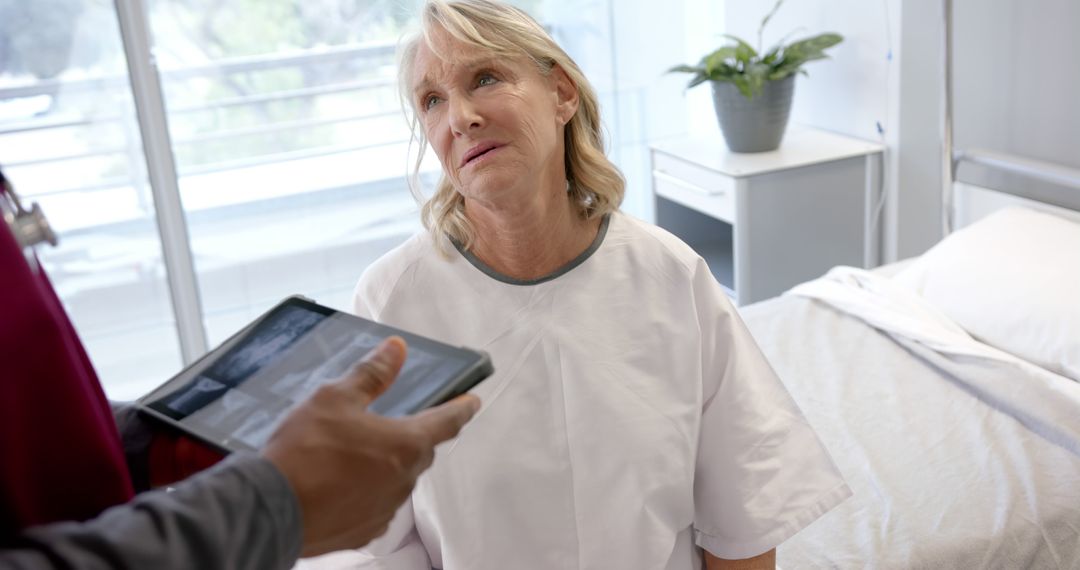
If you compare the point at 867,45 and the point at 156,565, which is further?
the point at 867,45

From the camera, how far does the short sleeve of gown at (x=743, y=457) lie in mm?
1285

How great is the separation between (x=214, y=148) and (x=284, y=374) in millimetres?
2528

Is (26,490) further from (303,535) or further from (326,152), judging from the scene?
(326,152)

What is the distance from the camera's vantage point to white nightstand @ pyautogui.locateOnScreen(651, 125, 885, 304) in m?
2.91

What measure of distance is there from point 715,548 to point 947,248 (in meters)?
1.29

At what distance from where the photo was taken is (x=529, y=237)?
4.27ft

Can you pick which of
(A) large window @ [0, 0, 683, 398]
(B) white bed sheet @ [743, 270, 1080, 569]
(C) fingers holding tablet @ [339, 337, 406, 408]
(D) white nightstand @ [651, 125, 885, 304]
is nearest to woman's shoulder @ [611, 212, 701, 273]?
(B) white bed sheet @ [743, 270, 1080, 569]

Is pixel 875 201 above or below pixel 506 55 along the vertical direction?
below

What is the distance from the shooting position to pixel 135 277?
3.23 m

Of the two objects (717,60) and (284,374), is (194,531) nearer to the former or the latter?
(284,374)

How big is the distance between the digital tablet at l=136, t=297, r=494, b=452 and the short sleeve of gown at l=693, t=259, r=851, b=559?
58 centimetres


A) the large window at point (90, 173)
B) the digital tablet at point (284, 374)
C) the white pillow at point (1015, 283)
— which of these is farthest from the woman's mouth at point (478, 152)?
the large window at point (90, 173)

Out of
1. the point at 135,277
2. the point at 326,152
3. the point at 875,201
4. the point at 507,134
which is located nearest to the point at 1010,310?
the point at 875,201

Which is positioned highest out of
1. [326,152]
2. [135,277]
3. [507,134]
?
[507,134]
